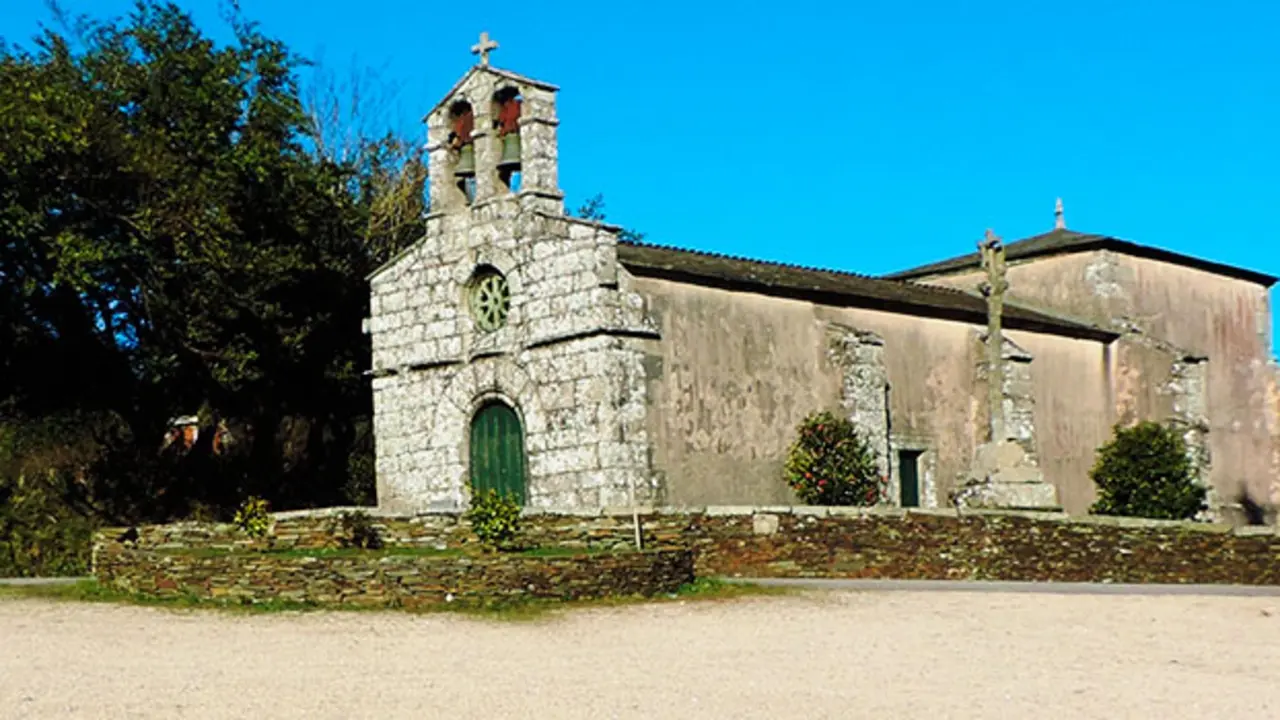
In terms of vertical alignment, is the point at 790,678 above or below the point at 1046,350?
below

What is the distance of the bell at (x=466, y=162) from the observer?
26.6 metres

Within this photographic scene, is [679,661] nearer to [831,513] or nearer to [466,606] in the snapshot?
[466,606]

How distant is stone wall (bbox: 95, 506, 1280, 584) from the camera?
19750mm

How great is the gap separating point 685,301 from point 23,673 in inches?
566

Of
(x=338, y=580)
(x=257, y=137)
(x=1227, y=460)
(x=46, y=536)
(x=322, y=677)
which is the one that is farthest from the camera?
(x=1227, y=460)

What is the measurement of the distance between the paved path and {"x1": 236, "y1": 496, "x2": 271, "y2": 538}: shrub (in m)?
5.84

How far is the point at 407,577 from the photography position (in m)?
16.3

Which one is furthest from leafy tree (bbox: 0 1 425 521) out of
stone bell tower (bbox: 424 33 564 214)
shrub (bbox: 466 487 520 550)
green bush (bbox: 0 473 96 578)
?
shrub (bbox: 466 487 520 550)

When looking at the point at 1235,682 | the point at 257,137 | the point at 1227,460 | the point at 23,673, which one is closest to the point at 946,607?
the point at 1235,682

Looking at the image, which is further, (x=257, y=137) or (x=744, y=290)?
(x=257, y=137)

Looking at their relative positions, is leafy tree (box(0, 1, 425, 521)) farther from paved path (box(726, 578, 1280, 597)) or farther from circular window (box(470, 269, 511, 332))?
paved path (box(726, 578, 1280, 597))

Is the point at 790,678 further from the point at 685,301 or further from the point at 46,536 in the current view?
the point at 46,536

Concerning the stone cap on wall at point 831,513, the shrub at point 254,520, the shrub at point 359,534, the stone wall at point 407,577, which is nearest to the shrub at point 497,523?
the stone cap on wall at point 831,513

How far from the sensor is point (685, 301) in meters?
25.4
